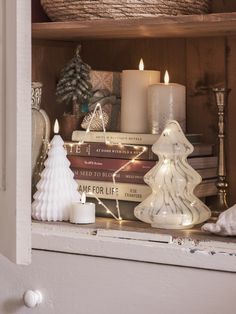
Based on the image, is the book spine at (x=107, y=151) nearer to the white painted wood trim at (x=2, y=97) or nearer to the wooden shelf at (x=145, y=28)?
the wooden shelf at (x=145, y=28)

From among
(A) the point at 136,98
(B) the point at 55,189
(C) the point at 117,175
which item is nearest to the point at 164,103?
(A) the point at 136,98

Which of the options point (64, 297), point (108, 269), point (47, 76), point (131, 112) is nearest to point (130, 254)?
point (108, 269)

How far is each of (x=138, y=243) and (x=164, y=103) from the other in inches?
12.7

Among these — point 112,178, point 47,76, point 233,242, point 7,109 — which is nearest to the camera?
A: point 7,109

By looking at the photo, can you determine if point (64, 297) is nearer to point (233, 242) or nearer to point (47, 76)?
point (233, 242)

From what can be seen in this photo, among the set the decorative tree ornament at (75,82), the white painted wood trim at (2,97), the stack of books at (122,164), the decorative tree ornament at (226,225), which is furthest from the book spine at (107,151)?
the white painted wood trim at (2,97)

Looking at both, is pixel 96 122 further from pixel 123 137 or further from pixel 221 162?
pixel 221 162

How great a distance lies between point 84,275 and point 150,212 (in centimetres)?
17

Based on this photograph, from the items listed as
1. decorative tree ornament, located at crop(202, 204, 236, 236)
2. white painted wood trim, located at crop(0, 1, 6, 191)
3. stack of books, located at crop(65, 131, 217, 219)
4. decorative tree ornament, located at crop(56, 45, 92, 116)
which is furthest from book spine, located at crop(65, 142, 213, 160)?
white painted wood trim, located at crop(0, 1, 6, 191)

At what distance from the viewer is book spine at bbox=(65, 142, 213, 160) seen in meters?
1.64

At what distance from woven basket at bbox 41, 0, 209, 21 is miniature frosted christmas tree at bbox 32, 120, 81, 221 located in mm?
235

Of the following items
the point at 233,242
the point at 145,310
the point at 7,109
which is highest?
the point at 7,109

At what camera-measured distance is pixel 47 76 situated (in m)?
1.86

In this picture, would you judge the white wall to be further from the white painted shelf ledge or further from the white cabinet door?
the white cabinet door
